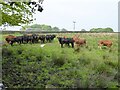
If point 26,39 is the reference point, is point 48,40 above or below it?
A: below

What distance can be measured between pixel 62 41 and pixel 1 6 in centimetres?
866

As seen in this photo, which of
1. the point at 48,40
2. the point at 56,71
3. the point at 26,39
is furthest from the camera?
the point at 48,40

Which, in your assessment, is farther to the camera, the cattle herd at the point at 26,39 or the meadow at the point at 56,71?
the cattle herd at the point at 26,39

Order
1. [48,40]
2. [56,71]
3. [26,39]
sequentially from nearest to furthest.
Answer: [56,71] < [26,39] < [48,40]

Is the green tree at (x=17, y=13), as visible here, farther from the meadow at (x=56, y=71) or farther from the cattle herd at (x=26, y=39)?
the cattle herd at (x=26, y=39)

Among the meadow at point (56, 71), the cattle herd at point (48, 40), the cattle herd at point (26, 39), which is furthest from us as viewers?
the cattle herd at point (26, 39)

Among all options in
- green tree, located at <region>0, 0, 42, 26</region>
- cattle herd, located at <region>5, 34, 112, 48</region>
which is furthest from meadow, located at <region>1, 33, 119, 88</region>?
cattle herd, located at <region>5, 34, 112, 48</region>

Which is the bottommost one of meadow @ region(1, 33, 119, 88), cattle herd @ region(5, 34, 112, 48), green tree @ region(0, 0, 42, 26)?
meadow @ region(1, 33, 119, 88)

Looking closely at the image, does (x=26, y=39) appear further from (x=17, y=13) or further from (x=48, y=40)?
(x=17, y=13)

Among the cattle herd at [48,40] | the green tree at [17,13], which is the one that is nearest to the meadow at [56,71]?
the green tree at [17,13]

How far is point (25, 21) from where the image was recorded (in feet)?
50.8

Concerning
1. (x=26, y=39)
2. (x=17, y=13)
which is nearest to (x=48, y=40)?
(x=26, y=39)

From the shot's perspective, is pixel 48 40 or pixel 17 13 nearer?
pixel 17 13

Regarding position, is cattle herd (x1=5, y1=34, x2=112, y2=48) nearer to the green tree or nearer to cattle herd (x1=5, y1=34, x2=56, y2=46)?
Answer: cattle herd (x1=5, y1=34, x2=56, y2=46)
